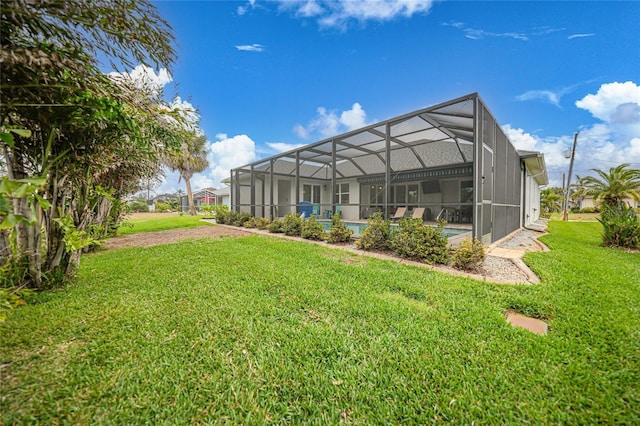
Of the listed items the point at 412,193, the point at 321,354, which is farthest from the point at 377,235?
the point at 412,193

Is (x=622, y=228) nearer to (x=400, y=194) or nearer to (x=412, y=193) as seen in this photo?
(x=412, y=193)

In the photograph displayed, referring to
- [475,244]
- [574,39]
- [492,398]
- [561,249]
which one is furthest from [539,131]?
[492,398]

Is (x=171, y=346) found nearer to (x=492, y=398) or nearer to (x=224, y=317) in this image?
(x=224, y=317)

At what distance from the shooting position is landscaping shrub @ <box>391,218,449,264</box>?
4.89 meters

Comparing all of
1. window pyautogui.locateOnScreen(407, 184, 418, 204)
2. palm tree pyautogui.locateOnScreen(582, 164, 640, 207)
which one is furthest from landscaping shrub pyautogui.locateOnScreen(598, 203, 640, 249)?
window pyautogui.locateOnScreen(407, 184, 418, 204)

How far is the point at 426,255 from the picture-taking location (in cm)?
498

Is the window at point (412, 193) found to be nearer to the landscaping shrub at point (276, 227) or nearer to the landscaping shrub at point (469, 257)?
the landscaping shrub at point (276, 227)

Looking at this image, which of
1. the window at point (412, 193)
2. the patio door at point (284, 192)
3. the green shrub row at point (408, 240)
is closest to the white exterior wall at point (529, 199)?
the window at point (412, 193)

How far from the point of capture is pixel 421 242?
202 inches

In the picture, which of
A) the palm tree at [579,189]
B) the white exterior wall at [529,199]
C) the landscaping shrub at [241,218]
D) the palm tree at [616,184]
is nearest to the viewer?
the palm tree at [616,184]

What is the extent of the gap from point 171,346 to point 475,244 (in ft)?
16.6

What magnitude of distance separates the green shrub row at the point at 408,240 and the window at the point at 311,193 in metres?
9.02

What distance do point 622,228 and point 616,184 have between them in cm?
961

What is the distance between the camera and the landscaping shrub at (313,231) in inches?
314
